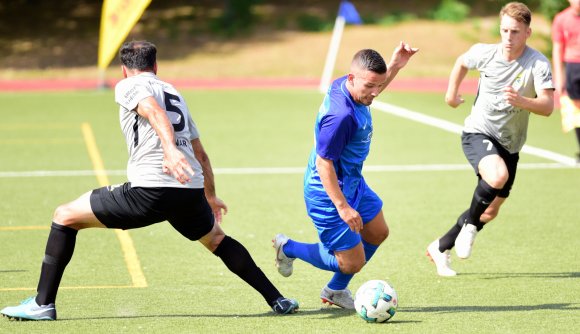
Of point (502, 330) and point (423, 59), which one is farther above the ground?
point (502, 330)

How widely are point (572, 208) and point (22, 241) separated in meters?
5.92

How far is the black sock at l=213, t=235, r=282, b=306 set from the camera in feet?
22.9

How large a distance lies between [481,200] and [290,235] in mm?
2658

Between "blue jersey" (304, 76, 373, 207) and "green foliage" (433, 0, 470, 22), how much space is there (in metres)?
28.8

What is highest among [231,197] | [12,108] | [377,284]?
[377,284]

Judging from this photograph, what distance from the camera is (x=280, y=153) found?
15961 mm

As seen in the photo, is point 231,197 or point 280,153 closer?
point 231,197

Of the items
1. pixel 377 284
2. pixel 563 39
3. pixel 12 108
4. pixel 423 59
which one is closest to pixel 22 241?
pixel 377 284

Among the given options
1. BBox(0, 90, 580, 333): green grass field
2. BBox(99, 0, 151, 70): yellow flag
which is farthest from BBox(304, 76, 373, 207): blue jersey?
BBox(99, 0, 151, 70): yellow flag

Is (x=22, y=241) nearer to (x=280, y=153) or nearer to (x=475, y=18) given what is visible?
(x=280, y=153)

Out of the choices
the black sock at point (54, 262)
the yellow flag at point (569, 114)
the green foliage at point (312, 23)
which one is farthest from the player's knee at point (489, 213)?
the green foliage at point (312, 23)

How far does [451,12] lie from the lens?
35.1 meters

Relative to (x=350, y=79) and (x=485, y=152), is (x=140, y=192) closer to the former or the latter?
(x=350, y=79)

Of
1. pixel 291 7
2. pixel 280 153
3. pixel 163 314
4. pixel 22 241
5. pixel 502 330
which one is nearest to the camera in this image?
pixel 502 330
